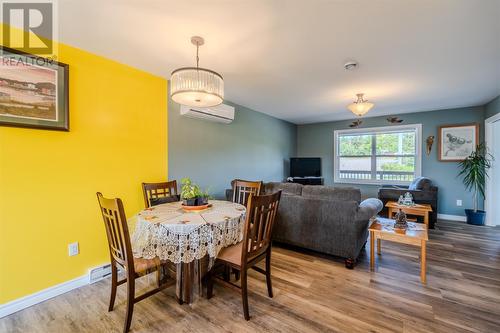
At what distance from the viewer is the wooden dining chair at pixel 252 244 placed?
172 cm

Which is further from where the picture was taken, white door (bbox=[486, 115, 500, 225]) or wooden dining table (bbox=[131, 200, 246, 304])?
white door (bbox=[486, 115, 500, 225])

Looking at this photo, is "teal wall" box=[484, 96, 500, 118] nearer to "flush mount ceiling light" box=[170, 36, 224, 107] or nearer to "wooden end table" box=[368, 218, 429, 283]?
"wooden end table" box=[368, 218, 429, 283]

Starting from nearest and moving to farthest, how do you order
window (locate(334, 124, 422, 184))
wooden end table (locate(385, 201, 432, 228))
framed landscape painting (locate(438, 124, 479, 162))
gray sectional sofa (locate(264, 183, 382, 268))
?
gray sectional sofa (locate(264, 183, 382, 268)), wooden end table (locate(385, 201, 432, 228)), framed landscape painting (locate(438, 124, 479, 162)), window (locate(334, 124, 422, 184))

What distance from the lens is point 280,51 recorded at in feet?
7.74

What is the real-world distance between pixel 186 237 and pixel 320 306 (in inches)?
51.9

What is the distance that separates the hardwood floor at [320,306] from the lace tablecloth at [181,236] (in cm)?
54

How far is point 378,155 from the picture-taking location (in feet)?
18.6

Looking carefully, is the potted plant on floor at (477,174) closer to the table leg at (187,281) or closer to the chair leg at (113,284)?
the table leg at (187,281)

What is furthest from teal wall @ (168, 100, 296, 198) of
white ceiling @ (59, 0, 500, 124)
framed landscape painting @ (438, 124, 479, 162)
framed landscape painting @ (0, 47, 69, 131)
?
framed landscape painting @ (438, 124, 479, 162)

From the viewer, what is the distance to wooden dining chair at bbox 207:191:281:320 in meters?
1.72

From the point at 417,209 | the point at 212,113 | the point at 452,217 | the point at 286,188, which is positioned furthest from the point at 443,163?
the point at 212,113

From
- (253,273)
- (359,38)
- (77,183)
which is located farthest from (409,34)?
(77,183)

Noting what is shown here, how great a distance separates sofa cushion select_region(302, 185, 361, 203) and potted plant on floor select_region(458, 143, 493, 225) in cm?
351

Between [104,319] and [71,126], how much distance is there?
5.90 ft
